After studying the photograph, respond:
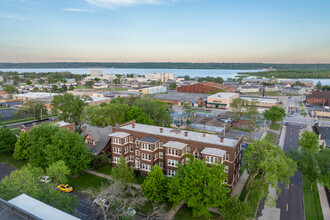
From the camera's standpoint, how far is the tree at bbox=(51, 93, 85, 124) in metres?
61.2

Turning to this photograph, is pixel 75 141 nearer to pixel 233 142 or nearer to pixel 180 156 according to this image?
pixel 180 156

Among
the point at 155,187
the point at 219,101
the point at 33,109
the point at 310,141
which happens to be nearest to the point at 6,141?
the point at 33,109

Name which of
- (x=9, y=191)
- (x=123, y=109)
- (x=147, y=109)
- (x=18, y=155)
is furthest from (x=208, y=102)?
(x=9, y=191)

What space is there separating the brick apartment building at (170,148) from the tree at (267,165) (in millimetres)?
3223

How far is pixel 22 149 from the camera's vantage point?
150 feet

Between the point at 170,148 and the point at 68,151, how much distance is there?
59.3 ft

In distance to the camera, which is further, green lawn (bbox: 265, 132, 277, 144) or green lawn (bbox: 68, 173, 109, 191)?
green lawn (bbox: 265, 132, 277, 144)

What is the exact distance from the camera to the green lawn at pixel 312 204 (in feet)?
98.6

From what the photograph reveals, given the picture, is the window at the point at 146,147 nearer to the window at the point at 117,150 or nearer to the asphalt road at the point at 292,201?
the window at the point at 117,150

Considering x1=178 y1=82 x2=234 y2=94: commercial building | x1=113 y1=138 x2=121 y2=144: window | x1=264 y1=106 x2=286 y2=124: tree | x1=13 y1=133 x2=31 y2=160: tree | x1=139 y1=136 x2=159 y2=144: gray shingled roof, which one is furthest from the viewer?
x1=178 y1=82 x2=234 y2=94: commercial building

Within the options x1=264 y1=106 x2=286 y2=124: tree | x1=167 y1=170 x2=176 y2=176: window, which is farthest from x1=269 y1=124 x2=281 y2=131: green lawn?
x1=167 y1=170 x2=176 y2=176: window

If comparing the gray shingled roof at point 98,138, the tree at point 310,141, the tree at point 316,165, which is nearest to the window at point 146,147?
the gray shingled roof at point 98,138

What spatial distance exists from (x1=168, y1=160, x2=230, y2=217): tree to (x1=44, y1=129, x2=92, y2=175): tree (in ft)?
61.6

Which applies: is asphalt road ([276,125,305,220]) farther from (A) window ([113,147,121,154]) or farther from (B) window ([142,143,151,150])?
(A) window ([113,147,121,154])
